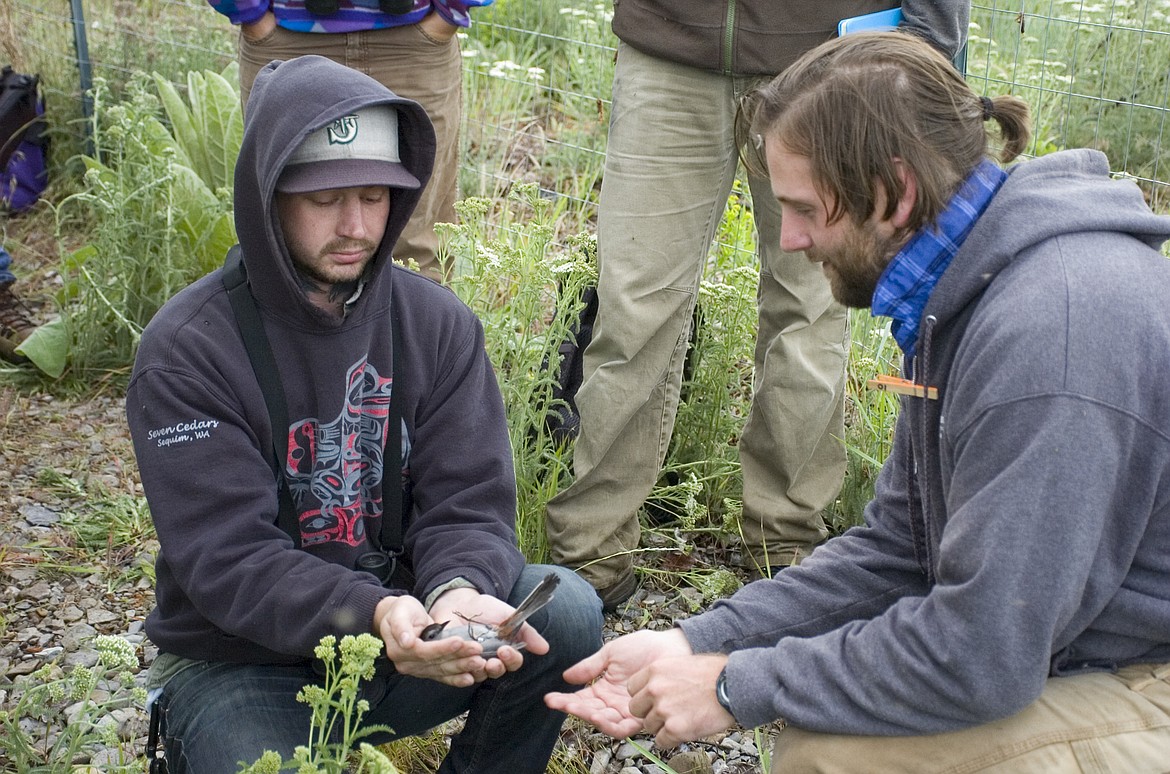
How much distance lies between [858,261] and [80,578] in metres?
2.50

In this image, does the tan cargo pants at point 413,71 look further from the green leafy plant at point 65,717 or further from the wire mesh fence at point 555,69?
the green leafy plant at point 65,717

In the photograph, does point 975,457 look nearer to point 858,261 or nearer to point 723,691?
point 858,261

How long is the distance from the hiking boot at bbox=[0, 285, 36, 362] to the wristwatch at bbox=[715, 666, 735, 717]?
3.60 metres

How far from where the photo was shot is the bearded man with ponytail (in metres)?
1.78

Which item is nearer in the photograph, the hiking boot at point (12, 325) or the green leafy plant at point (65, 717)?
the green leafy plant at point (65, 717)

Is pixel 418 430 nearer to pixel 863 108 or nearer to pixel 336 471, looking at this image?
pixel 336 471

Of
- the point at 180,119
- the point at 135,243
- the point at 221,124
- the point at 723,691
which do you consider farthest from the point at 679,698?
the point at 180,119

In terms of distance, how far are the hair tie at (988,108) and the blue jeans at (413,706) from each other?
3.83ft

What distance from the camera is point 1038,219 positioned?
1.94 meters

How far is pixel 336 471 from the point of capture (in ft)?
8.09

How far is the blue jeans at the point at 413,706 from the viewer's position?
2.27 metres

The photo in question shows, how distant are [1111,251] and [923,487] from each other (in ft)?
1.69

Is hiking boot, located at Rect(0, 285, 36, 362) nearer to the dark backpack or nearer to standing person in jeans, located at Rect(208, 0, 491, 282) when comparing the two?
the dark backpack

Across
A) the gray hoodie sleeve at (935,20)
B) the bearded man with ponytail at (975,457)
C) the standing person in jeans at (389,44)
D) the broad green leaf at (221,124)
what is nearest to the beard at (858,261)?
the bearded man with ponytail at (975,457)
